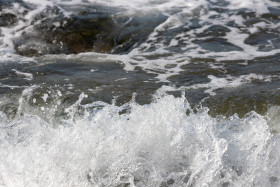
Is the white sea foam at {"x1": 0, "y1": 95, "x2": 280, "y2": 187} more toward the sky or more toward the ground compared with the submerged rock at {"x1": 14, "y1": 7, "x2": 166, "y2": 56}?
more toward the ground

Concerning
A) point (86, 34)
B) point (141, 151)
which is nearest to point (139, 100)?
point (141, 151)

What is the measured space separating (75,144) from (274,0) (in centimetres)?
639

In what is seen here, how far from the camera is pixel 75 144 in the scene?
3629mm

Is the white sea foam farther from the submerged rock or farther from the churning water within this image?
the submerged rock

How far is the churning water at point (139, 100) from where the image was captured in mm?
3576

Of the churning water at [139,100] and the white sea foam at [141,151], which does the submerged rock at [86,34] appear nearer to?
the churning water at [139,100]

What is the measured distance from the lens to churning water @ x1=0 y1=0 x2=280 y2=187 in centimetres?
358

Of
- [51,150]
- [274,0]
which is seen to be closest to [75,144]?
[51,150]

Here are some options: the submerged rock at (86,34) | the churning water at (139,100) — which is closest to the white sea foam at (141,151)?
the churning water at (139,100)

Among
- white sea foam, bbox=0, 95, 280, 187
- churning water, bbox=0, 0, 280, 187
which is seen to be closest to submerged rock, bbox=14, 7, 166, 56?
churning water, bbox=0, 0, 280, 187

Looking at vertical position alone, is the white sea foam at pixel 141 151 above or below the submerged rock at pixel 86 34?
below

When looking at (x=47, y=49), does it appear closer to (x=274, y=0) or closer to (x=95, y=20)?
(x=95, y=20)

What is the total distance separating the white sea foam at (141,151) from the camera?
3.54m

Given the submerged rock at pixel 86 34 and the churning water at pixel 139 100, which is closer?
the churning water at pixel 139 100
